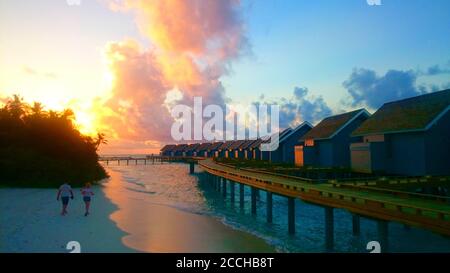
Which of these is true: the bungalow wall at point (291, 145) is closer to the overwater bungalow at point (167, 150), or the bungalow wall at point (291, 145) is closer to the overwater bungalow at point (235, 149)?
the overwater bungalow at point (235, 149)

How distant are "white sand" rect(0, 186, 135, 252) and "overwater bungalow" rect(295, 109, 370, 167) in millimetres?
22117

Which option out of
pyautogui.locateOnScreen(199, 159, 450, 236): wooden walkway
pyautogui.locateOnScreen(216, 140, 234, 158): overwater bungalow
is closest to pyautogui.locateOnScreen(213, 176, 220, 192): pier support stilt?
pyautogui.locateOnScreen(199, 159, 450, 236): wooden walkway

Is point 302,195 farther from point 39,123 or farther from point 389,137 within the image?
point 39,123

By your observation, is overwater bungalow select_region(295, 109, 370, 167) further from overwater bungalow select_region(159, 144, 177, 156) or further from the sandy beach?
overwater bungalow select_region(159, 144, 177, 156)

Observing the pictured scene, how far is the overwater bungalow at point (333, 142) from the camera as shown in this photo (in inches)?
1192

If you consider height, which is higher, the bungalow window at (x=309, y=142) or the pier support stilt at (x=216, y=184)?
the bungalow window at (x=309, y=142)

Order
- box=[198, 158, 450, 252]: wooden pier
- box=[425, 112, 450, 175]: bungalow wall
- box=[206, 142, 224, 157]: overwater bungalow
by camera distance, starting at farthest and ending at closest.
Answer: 1. box=[206, 142, 224, 157]: overwater bungalow
2. box=[425, 112, 450, 175]: bungalow wall
3. box=[198, 158, 450, 252]: wooden pier

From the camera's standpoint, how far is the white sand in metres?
11.5

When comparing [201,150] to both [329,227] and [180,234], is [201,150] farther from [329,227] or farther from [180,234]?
[329,227]

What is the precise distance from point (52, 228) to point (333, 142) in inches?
1031

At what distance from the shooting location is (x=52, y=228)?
540 inches

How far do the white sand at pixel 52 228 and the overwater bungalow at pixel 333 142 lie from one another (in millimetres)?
22117

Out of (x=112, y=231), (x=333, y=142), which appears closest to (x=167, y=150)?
(x=333, y=142)

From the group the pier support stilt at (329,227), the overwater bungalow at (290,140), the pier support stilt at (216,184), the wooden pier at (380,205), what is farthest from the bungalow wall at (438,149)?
the pier support stilt at (216,184)
